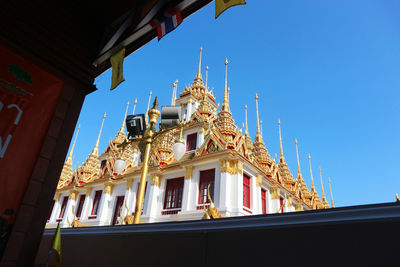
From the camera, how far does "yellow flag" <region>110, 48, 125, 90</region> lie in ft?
15.4

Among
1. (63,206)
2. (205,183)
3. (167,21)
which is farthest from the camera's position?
(63,206)

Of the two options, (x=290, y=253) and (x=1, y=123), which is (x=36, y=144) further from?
(x=290, y=253)

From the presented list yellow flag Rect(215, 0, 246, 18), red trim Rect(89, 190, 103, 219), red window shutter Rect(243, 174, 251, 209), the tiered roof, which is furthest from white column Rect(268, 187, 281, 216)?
yellow flag Rect(215, 0, 246, 18)

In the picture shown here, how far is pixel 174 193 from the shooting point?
15.5 m

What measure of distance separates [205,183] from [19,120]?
1159 centimetres

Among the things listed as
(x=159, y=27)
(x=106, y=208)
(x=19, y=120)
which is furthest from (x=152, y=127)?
(x=106, y=208)

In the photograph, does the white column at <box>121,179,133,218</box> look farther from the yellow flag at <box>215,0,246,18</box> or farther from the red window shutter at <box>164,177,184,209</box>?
the yellow flag at <box>215,0,246,18</box>

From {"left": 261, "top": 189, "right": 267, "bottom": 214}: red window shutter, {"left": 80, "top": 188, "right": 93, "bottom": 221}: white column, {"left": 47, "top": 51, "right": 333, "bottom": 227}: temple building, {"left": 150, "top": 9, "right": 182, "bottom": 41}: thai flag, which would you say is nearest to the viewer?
{"left": 150, "top": 9, "right": 182, "bottom": 41}: thai flag

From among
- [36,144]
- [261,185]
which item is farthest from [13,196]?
[261,185]

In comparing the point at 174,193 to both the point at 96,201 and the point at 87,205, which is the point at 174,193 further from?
the point at 87,205

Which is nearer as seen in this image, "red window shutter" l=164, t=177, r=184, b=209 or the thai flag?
the thai flag

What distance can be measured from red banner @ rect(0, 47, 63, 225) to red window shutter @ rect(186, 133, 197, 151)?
13718 millimetres

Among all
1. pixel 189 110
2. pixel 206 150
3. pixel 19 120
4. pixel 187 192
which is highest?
pixel 189 110

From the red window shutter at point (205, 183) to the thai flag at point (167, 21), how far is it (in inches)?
416
